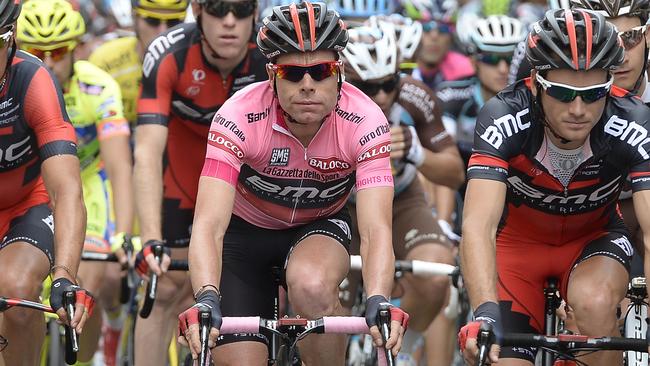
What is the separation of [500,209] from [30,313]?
2.45m

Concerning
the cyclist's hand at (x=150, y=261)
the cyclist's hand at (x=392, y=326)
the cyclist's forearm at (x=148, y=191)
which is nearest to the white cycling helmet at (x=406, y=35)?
the cyclist's forearm at (x=148, y=191)

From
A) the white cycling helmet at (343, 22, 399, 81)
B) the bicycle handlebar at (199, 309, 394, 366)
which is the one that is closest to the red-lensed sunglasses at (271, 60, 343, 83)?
the bicycle handlebar at (199, 309, 394, 366)

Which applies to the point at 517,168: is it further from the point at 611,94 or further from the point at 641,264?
the point at 641,264

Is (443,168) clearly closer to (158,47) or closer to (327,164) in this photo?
(158,47)

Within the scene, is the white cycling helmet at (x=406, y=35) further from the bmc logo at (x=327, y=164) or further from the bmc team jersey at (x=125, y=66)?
the bmc logo at (x=327, y=164)

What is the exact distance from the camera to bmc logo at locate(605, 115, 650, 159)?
7008 millimetres

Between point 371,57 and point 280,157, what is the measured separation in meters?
2.60

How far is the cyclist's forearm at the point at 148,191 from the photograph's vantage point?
29.0 ft

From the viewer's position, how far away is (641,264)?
8.38 metres

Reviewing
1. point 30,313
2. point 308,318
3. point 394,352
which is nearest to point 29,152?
point 30,313

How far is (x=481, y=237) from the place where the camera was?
6.90m

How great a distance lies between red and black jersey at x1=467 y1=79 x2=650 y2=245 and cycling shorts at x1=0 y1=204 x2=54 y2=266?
2.31 meters

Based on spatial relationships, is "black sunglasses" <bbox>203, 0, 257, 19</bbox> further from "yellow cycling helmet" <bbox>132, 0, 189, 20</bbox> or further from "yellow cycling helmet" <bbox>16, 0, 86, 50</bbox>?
"yellow cycling helmet" <bbox>132, 0, 189, 20</bbox>

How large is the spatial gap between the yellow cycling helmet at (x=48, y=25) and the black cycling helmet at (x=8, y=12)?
303cm
